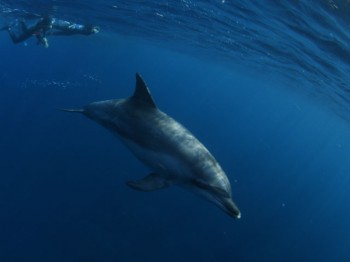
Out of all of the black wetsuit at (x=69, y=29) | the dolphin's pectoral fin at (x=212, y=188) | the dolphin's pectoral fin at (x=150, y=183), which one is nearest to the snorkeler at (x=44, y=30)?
the black wetsuit at (x=69, y=29)

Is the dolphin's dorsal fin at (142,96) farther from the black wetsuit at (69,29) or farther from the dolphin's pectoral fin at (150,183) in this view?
the black wetsuit at (69,29)

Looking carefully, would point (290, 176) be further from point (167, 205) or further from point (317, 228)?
point (167, 205)

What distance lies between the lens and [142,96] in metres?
7.30

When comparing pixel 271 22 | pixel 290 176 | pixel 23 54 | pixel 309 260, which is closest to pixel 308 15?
pixel 271 22

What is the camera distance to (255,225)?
21719 millimetres

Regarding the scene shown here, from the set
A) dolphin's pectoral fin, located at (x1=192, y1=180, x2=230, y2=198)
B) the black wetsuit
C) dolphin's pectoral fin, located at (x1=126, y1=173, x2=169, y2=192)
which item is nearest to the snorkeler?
the black wetsuit

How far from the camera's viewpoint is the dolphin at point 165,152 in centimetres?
626

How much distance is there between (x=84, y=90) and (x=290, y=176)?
22.7m

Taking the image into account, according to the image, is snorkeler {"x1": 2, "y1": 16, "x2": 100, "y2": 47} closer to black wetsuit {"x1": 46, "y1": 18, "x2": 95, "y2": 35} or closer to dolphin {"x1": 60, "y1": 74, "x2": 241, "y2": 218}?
black wetsuit {"x1": 46, "y1": 18, "x2": 95, "y2": 35}

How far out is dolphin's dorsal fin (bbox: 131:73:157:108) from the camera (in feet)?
23.1

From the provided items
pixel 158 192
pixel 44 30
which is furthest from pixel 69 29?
pixel 158 192

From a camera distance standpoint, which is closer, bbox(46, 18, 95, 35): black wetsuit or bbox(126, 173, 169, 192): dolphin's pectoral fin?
bbox(126, 173, 169, 192): dolphin's pectoral fin

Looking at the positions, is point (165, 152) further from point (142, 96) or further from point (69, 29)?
point (69, 29)

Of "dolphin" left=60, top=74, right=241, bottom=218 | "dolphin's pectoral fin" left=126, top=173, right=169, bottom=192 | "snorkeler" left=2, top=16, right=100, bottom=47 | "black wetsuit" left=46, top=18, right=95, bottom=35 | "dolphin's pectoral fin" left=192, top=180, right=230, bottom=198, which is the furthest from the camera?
"black wetsuit" left=46, top=18, right=95, bottom=35
